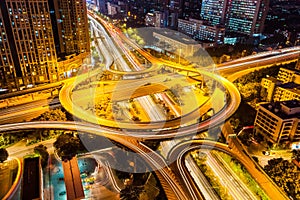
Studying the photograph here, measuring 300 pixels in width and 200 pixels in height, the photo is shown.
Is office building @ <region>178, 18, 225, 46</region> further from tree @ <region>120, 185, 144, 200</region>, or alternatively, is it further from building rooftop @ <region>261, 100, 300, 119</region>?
tree @ <region>120, 185, 144, 200</region>

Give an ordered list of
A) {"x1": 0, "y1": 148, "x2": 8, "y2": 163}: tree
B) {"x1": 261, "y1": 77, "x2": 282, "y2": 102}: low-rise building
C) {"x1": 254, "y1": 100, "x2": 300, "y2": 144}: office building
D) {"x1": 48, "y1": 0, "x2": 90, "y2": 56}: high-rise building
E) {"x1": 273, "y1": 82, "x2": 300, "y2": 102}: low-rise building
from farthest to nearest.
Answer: {"x1": 48, "y1": 0, "x2": 90, "y2": 56}: high-rise building → {"x1": 261, "y1": 77, "x2": 282, "y2": 102}: low-rise building → {"x1": 273, "y1": 82, "x2": 300, "y2": 102}: low-rise building → {"x1": 254, "y1": 100, "x2": 300, "y2": 144}: office building → {"x1": 0, "y1": 148, "x2": 8, "y2": 163}: tree

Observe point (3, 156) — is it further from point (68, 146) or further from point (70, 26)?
point (70, 26)

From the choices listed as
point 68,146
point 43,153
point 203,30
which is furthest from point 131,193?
point 203,30

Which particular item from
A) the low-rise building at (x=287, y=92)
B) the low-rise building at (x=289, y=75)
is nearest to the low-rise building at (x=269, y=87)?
the low-rise building at (x=287, y=92)

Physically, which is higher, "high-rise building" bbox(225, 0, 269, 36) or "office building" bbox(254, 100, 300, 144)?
"high-rise building" bbox(225, 0, 269, 36)

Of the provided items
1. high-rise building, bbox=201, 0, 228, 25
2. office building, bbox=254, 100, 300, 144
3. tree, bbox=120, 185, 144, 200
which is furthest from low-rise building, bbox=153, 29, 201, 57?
tree, bbox=120, 185, 144, 200

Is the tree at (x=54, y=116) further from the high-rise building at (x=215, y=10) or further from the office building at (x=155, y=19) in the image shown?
the high-rise building at (x=215, y=10)
